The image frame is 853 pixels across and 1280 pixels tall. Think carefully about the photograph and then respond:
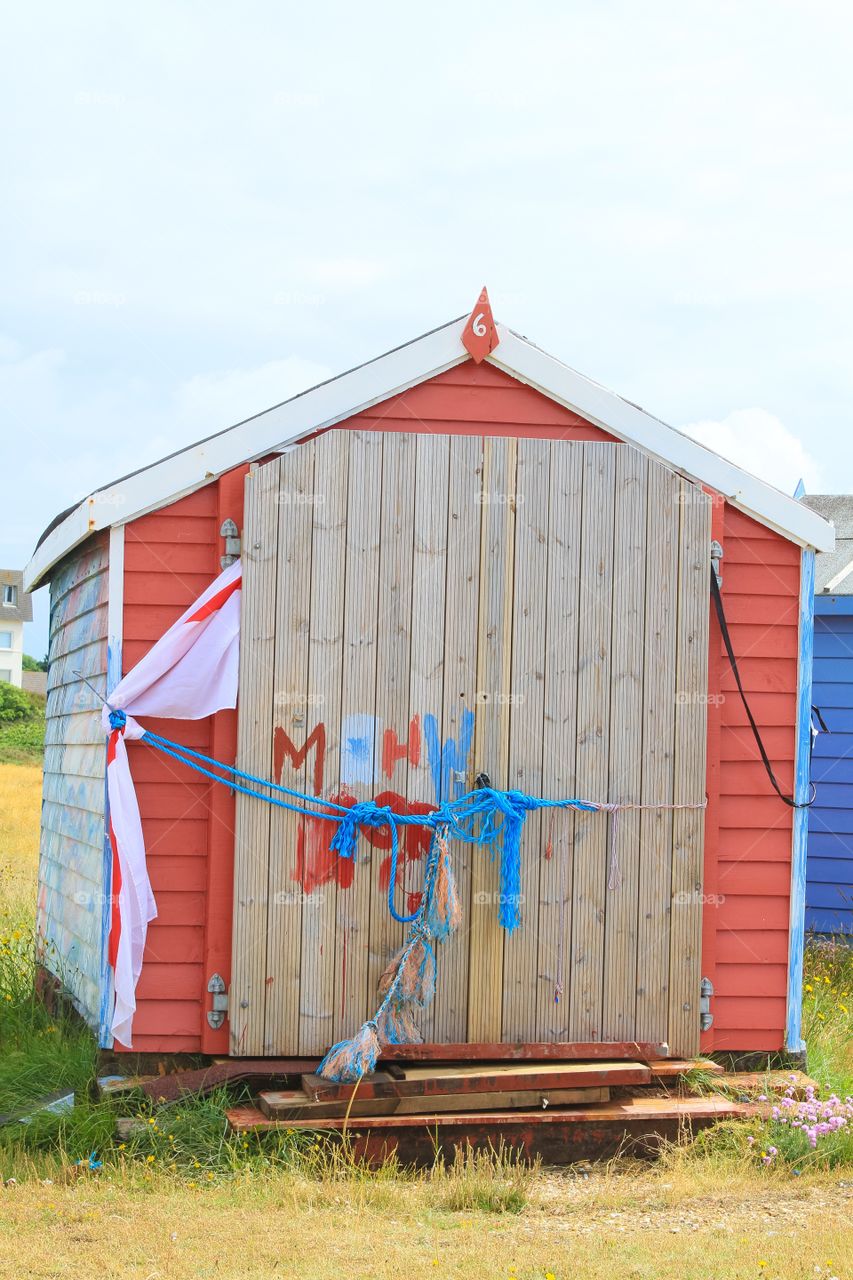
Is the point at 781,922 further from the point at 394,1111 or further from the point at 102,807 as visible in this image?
the point at 102,807

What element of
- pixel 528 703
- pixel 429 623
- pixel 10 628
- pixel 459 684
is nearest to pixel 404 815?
pixel 459 684

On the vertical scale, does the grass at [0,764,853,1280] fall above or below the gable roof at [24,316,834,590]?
below

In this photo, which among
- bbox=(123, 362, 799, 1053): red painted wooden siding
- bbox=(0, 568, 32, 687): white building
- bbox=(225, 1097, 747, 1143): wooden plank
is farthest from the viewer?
bbox=(0, 568, 32, 687): white building

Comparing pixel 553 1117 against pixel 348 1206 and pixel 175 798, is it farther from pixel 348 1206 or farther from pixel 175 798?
pixel 175 798

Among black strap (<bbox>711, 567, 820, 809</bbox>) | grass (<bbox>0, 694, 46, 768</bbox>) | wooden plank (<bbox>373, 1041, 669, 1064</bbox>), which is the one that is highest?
black strap (<bbox>711, 567, 820, 809</bbox>)

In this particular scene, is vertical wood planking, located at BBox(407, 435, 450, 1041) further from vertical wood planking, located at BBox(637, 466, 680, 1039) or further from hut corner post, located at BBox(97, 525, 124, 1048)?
hut corner post, located at BBox(97, 525, 124, 1048)

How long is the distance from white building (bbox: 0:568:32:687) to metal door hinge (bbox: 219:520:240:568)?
51.6 m

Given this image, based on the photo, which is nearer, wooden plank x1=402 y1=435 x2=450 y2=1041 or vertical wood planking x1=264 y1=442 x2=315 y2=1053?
vertical wood planking x1=264 y1=442 x2=315 y2=1053

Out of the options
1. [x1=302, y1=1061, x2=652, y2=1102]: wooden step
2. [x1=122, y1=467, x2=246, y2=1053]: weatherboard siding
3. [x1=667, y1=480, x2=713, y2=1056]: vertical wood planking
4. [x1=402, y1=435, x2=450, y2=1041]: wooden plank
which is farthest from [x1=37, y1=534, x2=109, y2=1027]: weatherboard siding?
[x1=667, y1=480, x2=713, y2=1056]: vertical wood planking

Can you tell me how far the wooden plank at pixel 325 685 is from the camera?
6.21 meters

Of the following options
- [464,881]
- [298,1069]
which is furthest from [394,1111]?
[464,881]

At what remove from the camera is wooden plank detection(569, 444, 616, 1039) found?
6410 mm

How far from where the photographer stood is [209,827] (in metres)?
6.29

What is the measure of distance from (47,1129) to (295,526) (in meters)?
2.87
